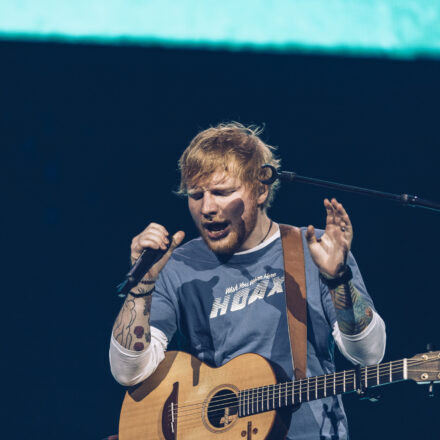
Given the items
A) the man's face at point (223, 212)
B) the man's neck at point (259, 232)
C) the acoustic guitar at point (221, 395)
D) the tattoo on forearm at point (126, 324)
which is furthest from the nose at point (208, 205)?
the acoustic guitar at point (221, 395)

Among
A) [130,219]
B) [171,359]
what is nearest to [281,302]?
[171,359]

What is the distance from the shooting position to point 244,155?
11.1ft

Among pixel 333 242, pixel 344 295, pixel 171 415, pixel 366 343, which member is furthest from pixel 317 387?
pixel 171 415

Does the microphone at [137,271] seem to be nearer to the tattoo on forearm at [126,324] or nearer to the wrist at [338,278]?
the tattoo on forearm at [126,324]

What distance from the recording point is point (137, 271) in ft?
7.87

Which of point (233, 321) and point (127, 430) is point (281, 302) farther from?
point (127, 430)

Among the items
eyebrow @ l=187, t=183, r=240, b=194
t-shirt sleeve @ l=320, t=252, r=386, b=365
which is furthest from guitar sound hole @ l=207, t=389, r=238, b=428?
eyebrow @ l=187, t=183, r=240, b=194

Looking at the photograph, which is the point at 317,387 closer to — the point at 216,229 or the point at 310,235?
the point at 310,235

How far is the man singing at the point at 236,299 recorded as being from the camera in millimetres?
2795

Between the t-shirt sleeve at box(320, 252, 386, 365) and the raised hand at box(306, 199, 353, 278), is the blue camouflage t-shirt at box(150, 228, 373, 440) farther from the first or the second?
the raised hand at box(306, 199, 353, 278)

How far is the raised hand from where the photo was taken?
250 centimetres

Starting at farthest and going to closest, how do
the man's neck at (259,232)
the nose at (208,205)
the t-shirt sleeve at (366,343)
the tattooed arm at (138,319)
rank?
the man's neck at (259,232) → the nose at (208,205) → the tattooed arm at (138,319) → the t-shirt sleeve at (366,343)

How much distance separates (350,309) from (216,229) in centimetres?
87

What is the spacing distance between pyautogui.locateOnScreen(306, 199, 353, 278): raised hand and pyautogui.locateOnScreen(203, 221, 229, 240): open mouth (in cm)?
72
